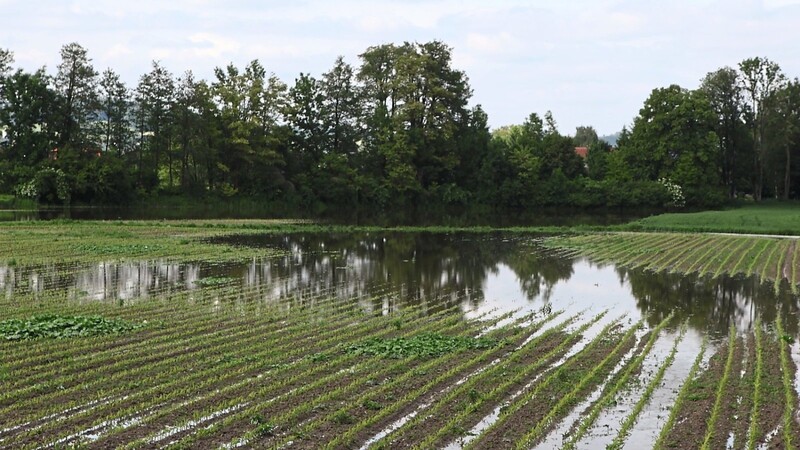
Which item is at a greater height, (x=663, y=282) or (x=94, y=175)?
(x=94, y=175)

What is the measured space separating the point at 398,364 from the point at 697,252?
2361cm

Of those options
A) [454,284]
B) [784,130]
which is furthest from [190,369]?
[784,130]

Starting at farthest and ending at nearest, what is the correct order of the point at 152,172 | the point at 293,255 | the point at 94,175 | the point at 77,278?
the point at 152,172 < the point at 94,175 < the point at 293,255 < the point at 77,278

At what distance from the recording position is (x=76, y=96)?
66062 mm

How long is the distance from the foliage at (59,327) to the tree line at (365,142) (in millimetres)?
49964

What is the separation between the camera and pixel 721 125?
7912 centimetres

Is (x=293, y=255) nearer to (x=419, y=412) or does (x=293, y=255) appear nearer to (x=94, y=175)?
(x=419, y=412)

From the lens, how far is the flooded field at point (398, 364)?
8.80m

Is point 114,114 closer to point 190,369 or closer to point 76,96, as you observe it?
point 76,96

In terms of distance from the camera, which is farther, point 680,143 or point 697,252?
point 680,143

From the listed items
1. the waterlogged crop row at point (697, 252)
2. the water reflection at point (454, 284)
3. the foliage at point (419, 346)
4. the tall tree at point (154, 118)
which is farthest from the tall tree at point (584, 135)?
the foliage at point (419, 346)

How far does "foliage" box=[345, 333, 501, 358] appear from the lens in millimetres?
12648

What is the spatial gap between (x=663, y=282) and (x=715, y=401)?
44.9 feet

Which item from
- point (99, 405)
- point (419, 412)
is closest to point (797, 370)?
point (419, 412)
